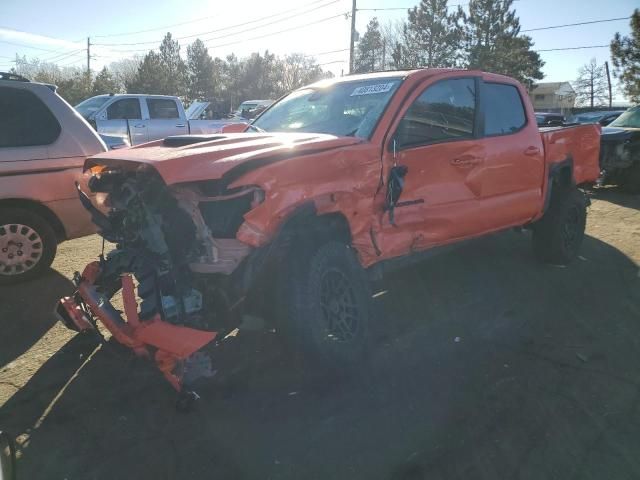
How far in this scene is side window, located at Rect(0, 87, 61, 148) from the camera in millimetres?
4797

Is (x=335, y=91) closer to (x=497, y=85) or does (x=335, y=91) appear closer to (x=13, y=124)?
(x=497, y=85)

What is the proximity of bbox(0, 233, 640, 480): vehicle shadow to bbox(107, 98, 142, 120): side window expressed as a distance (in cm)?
1020

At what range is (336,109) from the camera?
13.2 ft

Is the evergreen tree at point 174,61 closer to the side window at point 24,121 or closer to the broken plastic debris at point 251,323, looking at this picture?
the side window at point 24,121

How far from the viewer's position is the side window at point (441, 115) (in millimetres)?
3742

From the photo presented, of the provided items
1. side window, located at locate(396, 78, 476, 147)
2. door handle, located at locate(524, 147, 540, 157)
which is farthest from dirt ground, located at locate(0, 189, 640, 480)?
side window, located at locate(396, 78, 476, 147)

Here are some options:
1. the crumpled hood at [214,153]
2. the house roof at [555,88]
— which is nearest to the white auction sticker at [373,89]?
the crumpled hood at [214,153]

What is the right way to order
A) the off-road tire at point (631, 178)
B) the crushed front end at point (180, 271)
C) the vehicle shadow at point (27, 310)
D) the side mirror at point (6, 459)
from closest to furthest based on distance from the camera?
1. the side mirror at point (6, 459)
2. the crushed front end at point (180, 271)
3. the vehicle shadow at point (27, 310)
4. the off-road tire at point (631, 178)

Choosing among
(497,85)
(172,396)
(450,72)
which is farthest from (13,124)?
(497,85)

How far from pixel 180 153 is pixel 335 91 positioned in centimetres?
189

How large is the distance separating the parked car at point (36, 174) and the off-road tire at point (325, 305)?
9.45ft

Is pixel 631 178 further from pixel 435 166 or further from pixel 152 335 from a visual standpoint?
pixel 152 335

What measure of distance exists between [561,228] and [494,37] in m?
40.8

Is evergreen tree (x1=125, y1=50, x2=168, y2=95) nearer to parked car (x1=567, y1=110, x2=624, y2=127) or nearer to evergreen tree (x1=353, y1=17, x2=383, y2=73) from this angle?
evergreen tree (x1=353, y1=17, x2=383, y2=73)
